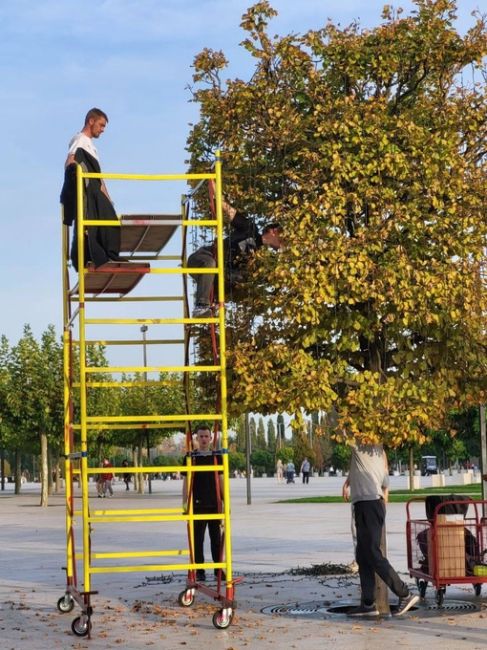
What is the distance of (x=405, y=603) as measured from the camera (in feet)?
39.4

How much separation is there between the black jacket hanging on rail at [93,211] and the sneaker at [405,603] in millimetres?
4280

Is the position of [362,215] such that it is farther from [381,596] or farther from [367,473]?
[381,596]

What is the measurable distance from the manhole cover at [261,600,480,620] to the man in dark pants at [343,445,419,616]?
0.26 metres

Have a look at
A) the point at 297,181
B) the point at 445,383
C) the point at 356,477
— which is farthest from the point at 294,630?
the point at 297,181

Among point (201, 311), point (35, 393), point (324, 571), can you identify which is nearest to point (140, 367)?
point (201, 311)

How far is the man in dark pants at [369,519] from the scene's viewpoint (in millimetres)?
11812

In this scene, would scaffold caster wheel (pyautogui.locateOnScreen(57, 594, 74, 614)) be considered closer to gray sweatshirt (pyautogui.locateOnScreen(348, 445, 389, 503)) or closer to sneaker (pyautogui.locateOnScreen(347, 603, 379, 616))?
sneaker (pyautogui.locateOnScreen(347, 603, 379, 616))

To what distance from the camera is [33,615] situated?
41.9 ft

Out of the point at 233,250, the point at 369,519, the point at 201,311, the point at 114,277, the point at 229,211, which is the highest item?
the point at 229,211

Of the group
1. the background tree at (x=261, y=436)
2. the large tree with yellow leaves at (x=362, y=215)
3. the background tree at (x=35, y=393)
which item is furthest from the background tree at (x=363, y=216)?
the background tree at (x=261, y=436)

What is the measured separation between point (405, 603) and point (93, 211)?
15.6 feet

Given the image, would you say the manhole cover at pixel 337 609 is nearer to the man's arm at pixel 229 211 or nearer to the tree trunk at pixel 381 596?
the tree trunk at pixel 381 596

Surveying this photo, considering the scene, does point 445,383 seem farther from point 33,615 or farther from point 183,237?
point 33,615

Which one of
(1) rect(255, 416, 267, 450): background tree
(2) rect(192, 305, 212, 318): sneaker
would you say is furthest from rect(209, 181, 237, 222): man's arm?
(1) rect(255, 416, 267, 450): background tree
